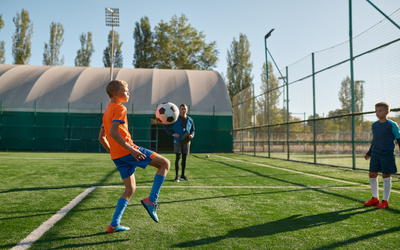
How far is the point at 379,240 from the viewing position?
2695 mm

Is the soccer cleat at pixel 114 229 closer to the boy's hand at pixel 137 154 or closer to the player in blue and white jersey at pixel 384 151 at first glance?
the boy's hand at pixel 137 154

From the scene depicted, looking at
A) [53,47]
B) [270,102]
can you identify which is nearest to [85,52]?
[53,47]

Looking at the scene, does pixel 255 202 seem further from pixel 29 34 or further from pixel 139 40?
pixel 29 34

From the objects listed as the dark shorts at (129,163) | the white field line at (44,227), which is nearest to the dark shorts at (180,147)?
the white field line at (44,227)

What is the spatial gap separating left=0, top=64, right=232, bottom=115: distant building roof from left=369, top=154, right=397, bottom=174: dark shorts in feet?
56.1

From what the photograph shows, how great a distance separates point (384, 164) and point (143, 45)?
3698 centimetres

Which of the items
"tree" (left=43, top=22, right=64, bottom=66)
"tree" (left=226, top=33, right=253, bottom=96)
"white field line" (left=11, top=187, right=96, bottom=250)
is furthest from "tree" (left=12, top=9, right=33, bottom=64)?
"white field line" (left=11, top=187, right=96, bottom=250)

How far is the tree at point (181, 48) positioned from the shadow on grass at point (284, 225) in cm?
3310

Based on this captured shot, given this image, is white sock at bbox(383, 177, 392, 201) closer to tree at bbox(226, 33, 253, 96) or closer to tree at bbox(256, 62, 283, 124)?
tree at bbox(256, 62, 283, 124)

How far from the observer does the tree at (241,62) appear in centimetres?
3694

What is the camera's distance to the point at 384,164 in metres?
4.10

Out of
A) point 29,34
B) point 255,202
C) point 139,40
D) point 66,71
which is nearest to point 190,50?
point 139,40

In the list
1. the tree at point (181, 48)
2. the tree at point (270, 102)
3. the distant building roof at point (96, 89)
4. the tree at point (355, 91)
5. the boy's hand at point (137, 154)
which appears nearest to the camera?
the boy's hand at point (137, 154)

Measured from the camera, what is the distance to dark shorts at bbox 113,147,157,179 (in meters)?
2.82
